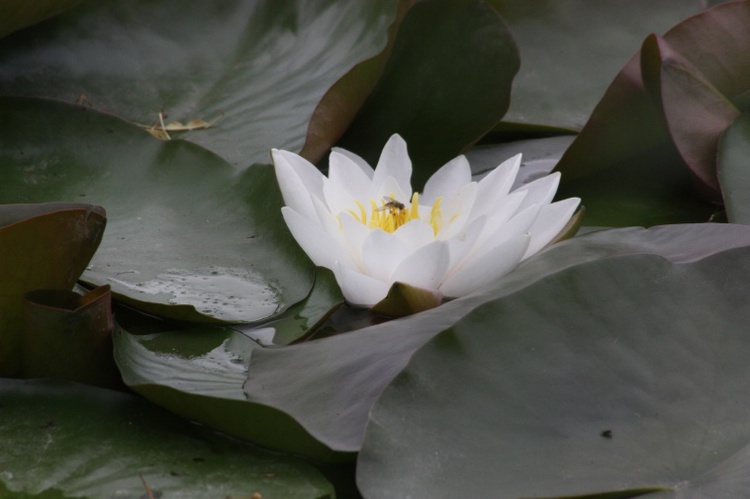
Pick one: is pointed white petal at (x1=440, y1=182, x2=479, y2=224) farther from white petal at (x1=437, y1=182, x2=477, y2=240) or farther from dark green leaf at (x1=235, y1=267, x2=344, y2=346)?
dark green leaf at (x1=235, y1=267, x2=344, y2=346)

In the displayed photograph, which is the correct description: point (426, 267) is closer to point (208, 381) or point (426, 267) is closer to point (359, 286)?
point (359, 286)

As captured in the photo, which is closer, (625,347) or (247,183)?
(625,347)

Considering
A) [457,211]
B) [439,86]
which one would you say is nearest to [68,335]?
[457,211]

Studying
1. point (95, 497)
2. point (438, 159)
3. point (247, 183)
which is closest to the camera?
point (95, 497)

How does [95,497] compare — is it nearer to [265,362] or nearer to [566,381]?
[265,362]

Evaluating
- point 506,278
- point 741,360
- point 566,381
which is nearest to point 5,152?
point 506,278

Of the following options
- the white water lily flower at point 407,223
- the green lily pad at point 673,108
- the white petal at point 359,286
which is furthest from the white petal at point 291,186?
the green lily pad at point 673,108

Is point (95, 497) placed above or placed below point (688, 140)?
below
